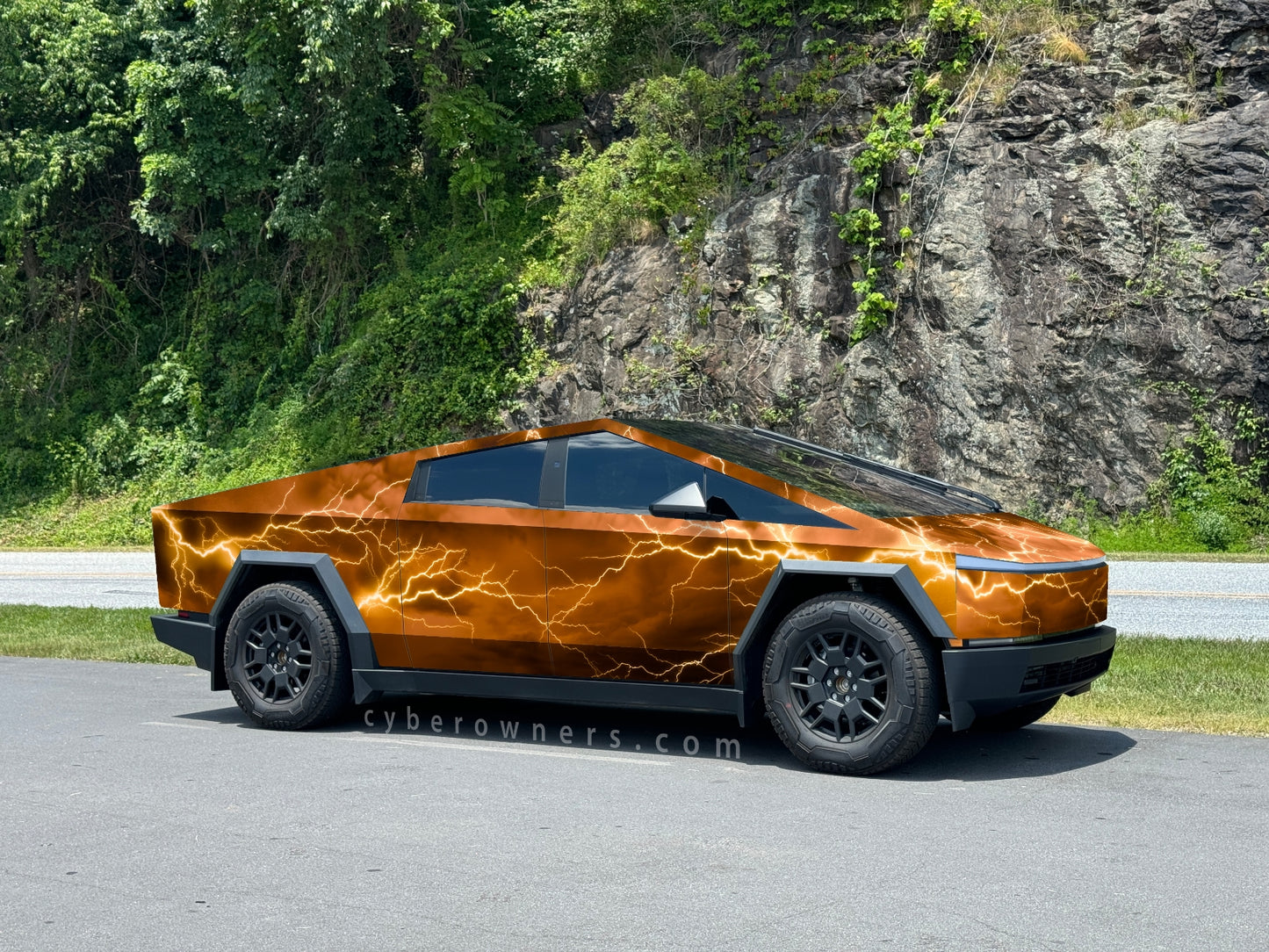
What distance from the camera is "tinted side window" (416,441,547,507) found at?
6980mm

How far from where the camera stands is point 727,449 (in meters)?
6.88

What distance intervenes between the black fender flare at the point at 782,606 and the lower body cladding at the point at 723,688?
3.7 inches

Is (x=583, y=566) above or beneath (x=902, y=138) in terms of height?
beneath

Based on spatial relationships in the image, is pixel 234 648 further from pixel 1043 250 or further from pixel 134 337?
pixel 134 337

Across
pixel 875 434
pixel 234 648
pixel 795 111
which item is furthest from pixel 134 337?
pixel 234 648

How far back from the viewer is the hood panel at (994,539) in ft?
19.8

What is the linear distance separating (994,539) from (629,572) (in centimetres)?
171

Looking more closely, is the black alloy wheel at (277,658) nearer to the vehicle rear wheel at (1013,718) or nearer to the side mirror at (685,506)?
Answer: the side mirror at (685,506)

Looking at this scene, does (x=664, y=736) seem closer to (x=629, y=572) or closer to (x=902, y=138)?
(x=629, y=572)

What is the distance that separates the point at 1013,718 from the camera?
7164mm

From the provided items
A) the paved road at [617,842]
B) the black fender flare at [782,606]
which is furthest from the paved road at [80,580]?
the black fender flare at [782,606]

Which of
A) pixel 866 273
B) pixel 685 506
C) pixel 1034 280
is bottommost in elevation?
pixel 685 506

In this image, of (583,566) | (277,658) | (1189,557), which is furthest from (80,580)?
(1189,557)

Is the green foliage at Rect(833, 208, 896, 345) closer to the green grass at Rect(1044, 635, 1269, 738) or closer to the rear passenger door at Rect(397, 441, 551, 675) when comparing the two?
the green grass at Rect(1044, 635, 1269, 738)
